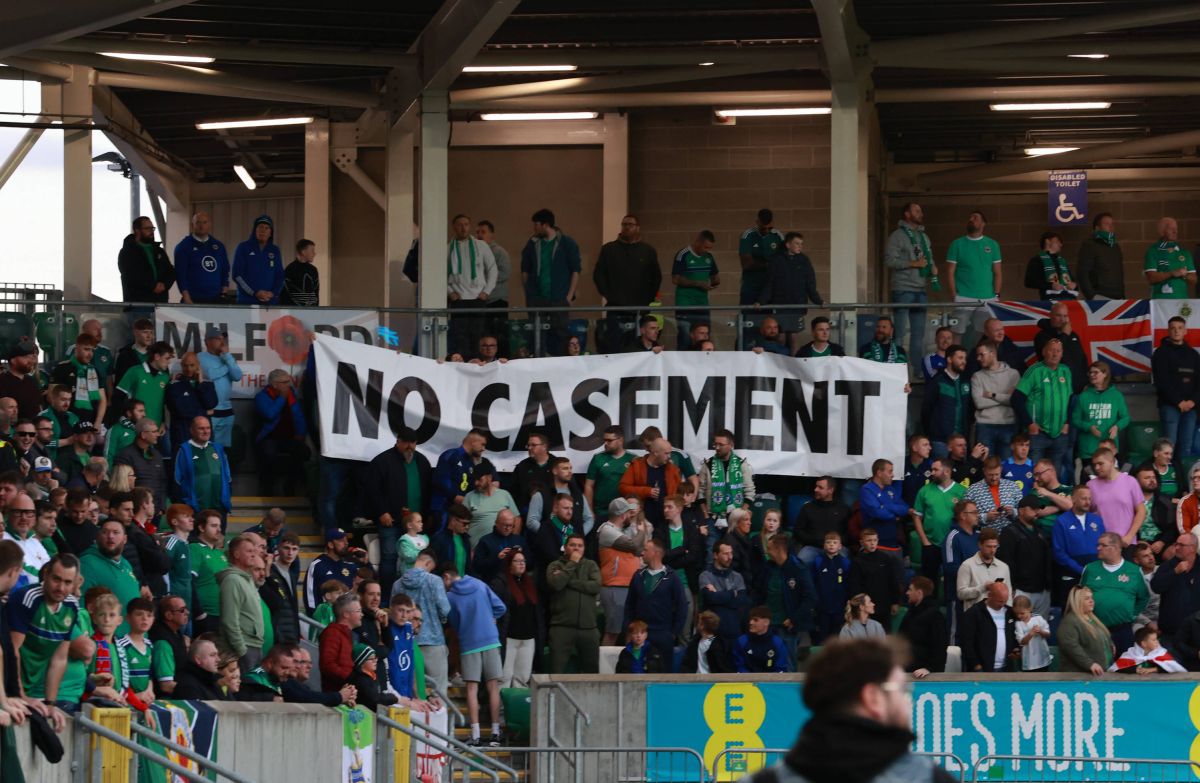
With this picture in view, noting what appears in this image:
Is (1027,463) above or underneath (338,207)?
underneath

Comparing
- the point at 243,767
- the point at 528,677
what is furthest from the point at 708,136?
the point at 243,767

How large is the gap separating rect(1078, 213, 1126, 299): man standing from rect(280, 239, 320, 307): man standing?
8.09m

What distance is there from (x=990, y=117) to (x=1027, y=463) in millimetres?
11016

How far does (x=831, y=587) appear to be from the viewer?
55.4 feet

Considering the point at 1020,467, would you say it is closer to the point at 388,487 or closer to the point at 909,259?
the point at 909,259

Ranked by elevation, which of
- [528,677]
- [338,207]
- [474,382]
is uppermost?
[338,207]

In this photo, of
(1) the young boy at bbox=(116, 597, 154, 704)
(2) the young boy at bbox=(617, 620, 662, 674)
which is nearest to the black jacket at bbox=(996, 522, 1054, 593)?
(2) the young boy at bbox=(617, 620, 662, 674)

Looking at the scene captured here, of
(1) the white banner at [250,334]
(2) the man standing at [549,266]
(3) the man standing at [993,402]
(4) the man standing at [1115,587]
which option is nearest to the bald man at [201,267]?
(1) the white banner at [250,334]

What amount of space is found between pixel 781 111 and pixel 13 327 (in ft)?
35.8

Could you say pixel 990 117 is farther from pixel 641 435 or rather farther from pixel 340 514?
pixel 340 514

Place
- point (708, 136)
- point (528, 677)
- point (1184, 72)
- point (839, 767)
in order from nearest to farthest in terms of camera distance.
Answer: point (839, 767)
point (528, 677)
point (1184, 72)
point (708, 136)

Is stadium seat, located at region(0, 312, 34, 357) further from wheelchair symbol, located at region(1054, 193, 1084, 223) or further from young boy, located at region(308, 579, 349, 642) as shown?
wheelchair symbol, located at region(1054, 193, 1084, 223)

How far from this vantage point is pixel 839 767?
4016mm

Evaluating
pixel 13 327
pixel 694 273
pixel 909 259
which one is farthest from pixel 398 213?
pixel 909 259
